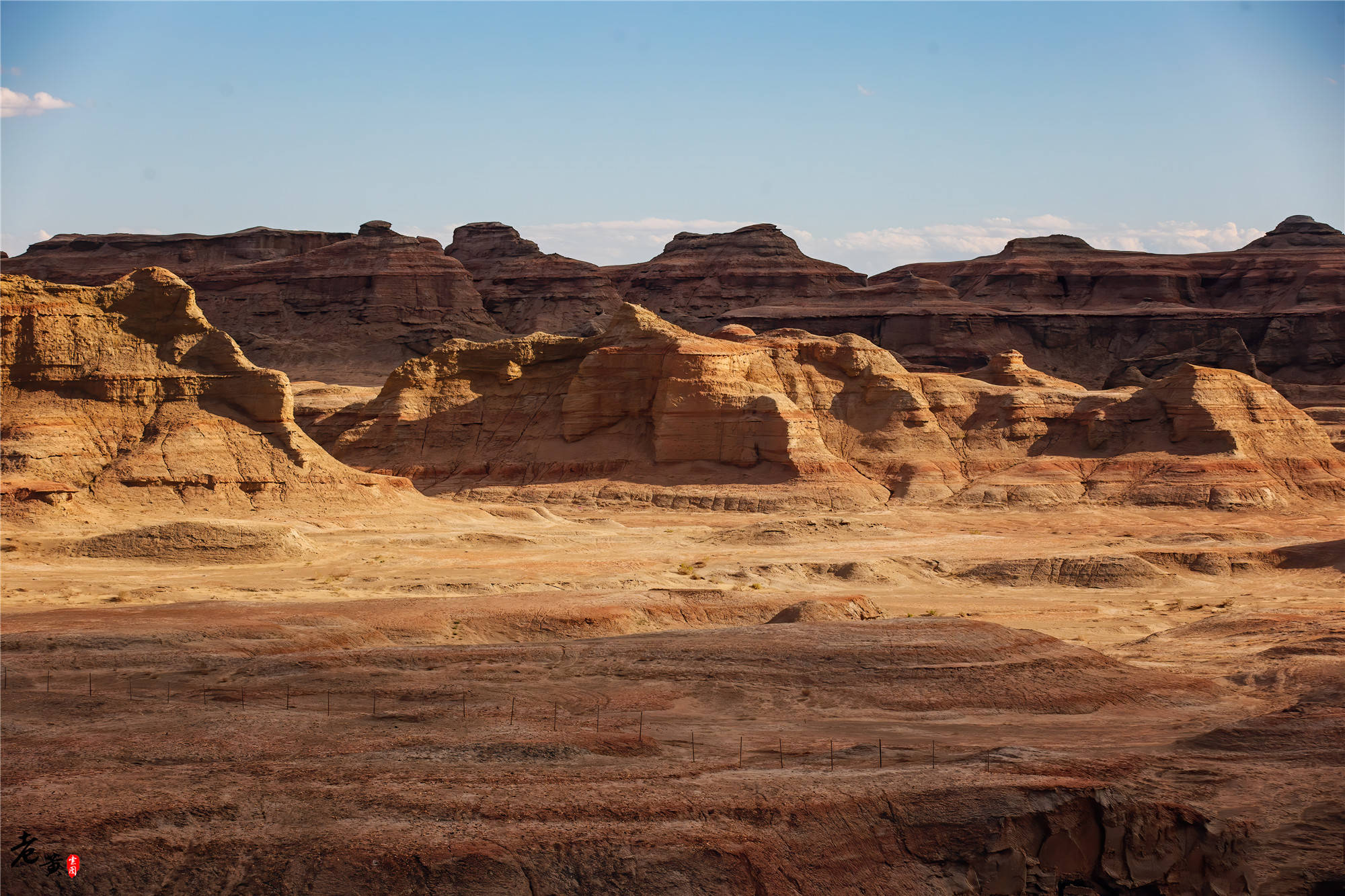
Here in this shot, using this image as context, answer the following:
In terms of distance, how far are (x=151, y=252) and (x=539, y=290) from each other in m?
37.4

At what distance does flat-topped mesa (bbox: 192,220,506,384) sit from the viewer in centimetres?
10944

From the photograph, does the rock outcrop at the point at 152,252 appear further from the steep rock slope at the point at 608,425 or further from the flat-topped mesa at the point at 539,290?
the steep rock slope at the point at 608,425

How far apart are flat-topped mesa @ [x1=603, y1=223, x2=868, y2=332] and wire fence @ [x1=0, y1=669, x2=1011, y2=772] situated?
100 meters

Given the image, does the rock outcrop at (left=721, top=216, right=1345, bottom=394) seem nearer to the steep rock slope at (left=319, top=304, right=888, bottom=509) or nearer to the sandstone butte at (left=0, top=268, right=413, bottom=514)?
the steep rock slope at (left=319, top=304, right=888, bottom=509)

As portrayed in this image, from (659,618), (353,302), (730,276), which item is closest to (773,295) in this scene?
(730,276)

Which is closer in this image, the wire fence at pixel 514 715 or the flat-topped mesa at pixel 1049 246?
the wire fence at pixel 514 715

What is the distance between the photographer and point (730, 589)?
3634 cm

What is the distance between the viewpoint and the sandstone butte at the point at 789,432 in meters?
56.5

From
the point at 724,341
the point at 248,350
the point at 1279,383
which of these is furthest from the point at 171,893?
the point at 248,350

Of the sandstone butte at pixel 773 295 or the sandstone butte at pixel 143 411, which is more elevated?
the sandstone butte at pixel 773 295

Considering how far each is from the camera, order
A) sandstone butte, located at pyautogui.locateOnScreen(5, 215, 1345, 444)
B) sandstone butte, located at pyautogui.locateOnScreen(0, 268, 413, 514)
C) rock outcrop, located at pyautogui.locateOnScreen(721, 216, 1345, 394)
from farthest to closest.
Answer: sandstone butte, located at pyautogui.locateOnScreen(5, 215, 1345, 444) → rock outcrop, located at pyautogui.locateOnScreen(721, 216, 1345, 394) → sandstone butte, located at pyautogui.locateOnScreen(0, 268, 413, 514)

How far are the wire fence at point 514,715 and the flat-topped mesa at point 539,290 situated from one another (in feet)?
317

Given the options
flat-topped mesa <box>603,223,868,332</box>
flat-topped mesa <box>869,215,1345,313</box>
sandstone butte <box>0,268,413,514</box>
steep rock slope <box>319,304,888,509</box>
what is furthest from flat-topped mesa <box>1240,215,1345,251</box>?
sandstone butte <box>0,268,413,514</box>

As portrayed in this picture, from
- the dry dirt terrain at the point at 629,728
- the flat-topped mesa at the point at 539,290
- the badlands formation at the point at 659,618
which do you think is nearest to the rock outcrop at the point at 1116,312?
the badlands formation at the point at 659,618
